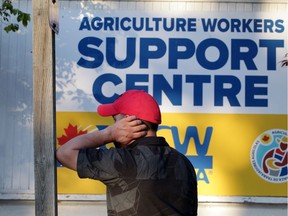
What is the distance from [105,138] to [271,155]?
5.95m

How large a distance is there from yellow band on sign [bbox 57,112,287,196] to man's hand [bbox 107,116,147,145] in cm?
554

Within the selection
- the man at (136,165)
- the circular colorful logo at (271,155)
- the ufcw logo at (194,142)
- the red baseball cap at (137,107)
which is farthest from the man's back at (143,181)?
the circular colorful logo at (271,155)

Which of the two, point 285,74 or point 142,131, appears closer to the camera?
point 142,131

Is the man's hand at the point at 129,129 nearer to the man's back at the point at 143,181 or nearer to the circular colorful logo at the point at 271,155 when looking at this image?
the man's back at the point at 143,181

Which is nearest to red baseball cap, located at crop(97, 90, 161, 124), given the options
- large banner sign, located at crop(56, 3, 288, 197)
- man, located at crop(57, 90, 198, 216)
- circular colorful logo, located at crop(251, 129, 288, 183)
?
man, located at crop(57, 90, 198, 216)

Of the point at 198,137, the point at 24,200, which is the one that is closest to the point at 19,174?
the point at 24,200

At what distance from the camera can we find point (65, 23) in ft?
26.5

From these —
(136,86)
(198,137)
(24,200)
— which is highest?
(136,86)

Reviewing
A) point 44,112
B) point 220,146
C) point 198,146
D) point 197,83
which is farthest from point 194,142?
point 44,112

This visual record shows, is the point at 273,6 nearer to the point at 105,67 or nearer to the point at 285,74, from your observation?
the point at 285,74

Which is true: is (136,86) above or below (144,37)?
below

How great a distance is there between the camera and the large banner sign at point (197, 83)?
7.99m

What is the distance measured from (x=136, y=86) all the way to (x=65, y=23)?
4.83ft

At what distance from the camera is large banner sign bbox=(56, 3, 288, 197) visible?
7.99 metres
